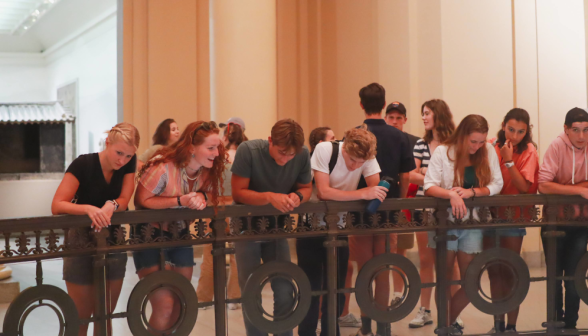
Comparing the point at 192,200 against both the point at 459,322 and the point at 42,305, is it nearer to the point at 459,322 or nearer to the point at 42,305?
the point at 42,305

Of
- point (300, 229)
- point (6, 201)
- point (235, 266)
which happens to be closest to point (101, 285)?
point (235, 266)

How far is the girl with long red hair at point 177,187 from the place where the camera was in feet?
13.4

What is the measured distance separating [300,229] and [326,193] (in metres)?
0.36

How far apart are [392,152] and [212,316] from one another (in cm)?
212

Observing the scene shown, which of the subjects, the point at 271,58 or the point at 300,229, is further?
the point at 271,58

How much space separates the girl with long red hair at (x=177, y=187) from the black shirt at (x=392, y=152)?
5.09 ft

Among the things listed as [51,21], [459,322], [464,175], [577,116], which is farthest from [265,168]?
[51,21]

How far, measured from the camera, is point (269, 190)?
446 centimetres

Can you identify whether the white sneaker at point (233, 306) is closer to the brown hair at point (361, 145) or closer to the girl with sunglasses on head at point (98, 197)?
the girl with sunglasses on head at point (98, 197)

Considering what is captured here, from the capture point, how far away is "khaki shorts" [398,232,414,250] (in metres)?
4.72

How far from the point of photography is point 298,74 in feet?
37.8

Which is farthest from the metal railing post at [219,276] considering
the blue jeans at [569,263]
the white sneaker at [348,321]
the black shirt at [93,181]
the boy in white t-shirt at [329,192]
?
Answer: the blue jeans at [569,263]

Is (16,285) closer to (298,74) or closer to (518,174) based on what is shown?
(518,174)

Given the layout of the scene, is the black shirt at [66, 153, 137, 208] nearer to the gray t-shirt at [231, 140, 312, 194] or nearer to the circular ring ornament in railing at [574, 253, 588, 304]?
the gray t-shirt at [231, 140, 312, 194]
